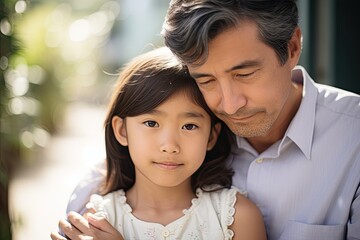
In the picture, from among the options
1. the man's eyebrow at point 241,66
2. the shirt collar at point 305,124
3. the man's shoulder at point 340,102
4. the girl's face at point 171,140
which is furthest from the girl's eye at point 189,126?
the man's shoulder at point 340,102

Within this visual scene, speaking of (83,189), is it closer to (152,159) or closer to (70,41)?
(152,159)

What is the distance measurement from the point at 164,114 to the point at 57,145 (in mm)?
7104

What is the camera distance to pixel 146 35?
11828mm

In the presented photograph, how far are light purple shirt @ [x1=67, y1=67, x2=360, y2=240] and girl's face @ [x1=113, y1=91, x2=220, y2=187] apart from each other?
0.36 meters

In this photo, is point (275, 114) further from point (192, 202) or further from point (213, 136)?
point (192, 202)

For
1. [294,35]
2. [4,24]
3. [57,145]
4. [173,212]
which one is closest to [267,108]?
[294,35]

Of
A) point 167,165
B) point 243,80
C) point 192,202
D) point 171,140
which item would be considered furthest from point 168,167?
point 243,80

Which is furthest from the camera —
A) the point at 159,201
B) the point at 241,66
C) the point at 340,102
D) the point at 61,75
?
the point at 61,75

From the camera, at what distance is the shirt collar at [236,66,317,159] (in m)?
2.67

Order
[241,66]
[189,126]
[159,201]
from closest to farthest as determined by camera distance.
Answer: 1. [241,66]
2. [189,126]
3. [159,201]

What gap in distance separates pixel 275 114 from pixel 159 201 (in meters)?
0.65

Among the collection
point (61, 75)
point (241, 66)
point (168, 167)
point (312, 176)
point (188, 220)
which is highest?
point (241, 66)

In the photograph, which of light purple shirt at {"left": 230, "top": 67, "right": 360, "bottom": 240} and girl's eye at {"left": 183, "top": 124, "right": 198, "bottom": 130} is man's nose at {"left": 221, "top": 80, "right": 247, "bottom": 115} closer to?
girl's eye at {"left": 183, "top": 124, "right": 198, "bottom": 130}

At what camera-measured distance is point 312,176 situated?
265 centimetres
